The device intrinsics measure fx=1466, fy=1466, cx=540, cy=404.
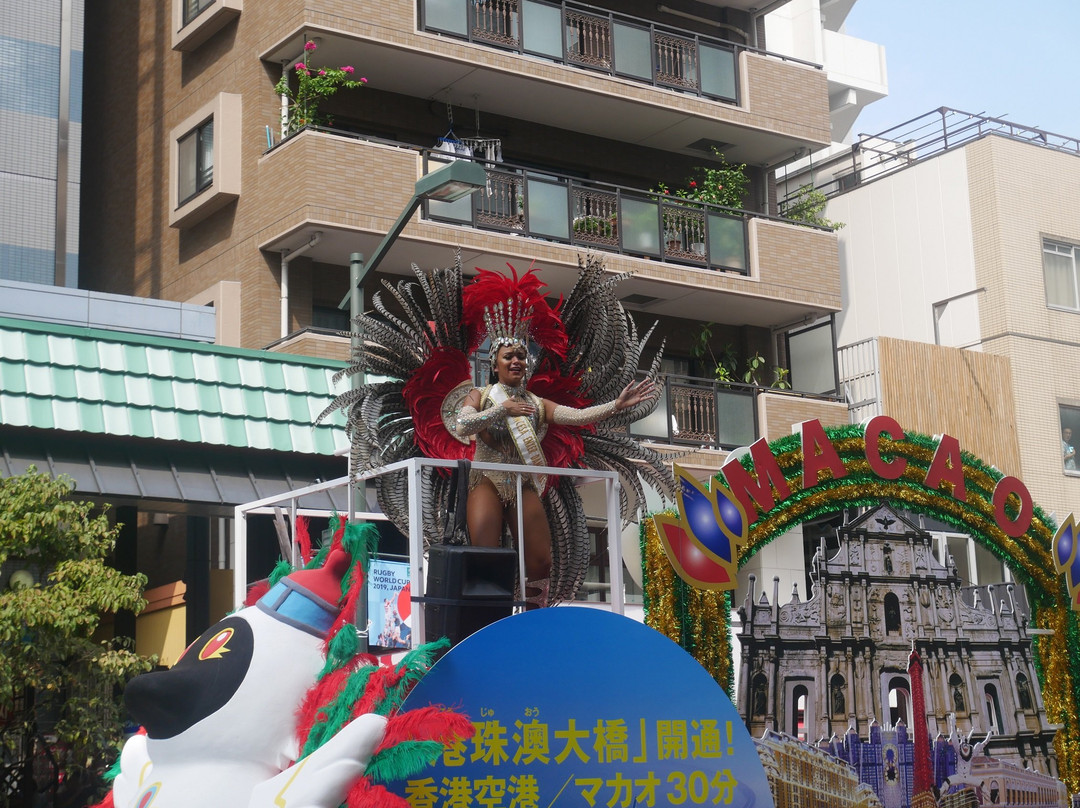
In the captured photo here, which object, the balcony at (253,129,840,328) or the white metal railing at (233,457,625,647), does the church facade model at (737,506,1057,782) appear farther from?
the balcony at (253,129,840,328)

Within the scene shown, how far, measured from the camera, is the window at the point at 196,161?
827 inches

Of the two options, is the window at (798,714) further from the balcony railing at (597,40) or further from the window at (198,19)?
the window at (198,19)

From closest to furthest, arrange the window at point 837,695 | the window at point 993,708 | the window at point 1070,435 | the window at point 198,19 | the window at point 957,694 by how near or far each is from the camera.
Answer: the window at point 837,695, the window at point 957,694, the window at point 993,708, the window at point 198,19, the window at point 1070,435

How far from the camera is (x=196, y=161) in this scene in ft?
69.8

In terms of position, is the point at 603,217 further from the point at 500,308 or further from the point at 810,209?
the point at 500,308

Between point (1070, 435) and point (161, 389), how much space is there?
16367 mm

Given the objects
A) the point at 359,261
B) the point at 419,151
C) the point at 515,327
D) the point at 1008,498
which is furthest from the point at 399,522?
the point at 419,151

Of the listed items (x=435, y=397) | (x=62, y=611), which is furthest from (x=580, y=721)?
(x=62, y=611)

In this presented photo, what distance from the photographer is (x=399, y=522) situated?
25.4 ft

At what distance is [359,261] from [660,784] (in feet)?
24.9

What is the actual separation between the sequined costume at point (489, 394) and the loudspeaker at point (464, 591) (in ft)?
2.50

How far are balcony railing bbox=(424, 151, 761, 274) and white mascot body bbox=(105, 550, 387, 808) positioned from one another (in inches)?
548

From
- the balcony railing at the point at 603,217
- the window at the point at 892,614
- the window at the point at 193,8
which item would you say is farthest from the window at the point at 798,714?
the window at the point at 193,8

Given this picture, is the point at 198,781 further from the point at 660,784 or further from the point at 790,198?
the point at 790,198
